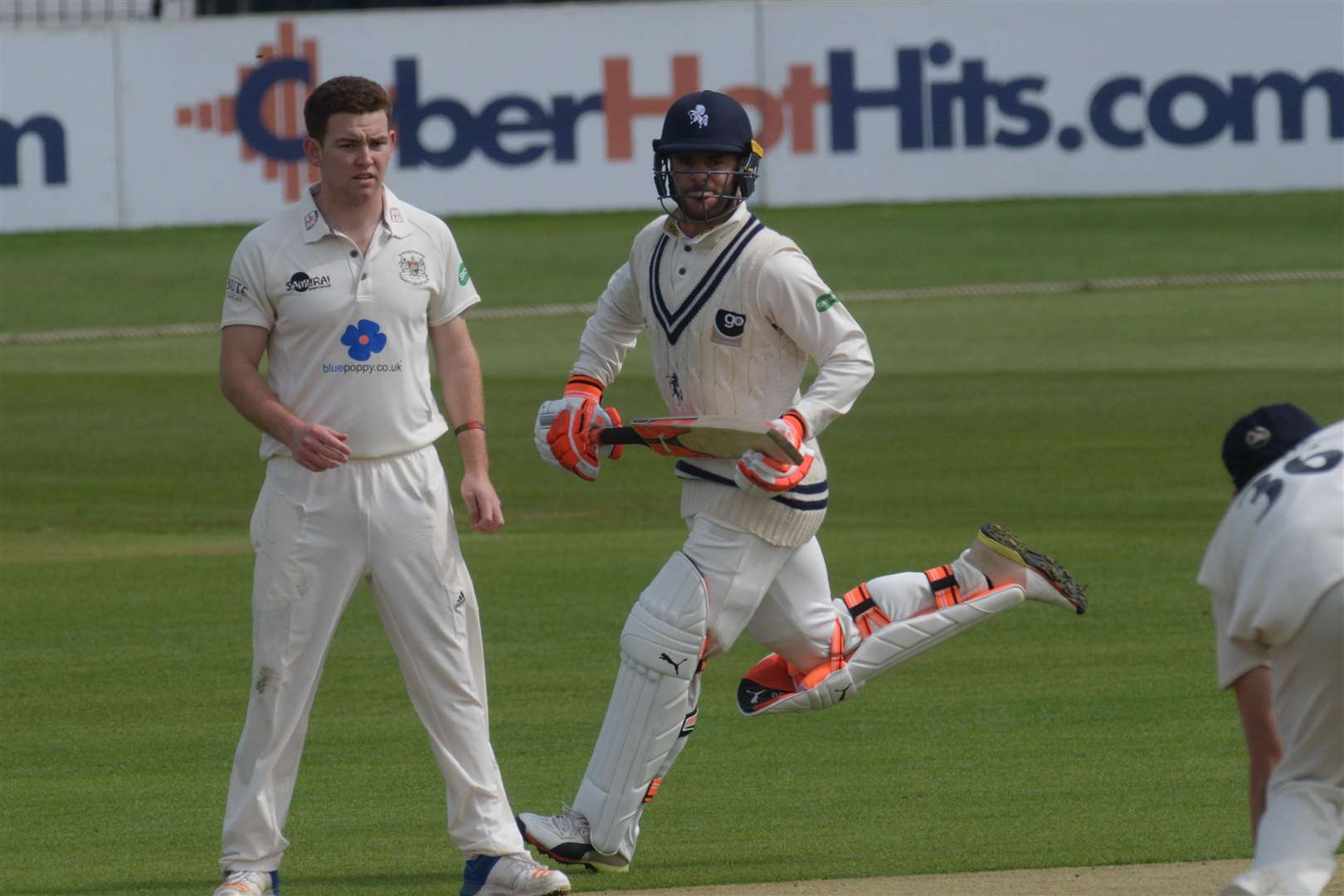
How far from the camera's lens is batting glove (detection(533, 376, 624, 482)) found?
6125mm

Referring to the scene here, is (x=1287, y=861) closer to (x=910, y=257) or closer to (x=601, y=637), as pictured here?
(x=601, y=637)

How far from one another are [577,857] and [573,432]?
1179 mm

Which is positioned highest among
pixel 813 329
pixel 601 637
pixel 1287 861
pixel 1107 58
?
pixel 1107 58

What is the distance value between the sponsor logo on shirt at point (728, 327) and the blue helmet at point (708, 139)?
0.92ft

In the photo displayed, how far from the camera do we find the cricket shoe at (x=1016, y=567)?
6379 millimetres

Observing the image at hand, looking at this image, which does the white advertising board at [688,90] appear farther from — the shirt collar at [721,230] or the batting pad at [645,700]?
the batting pad at [645,700]

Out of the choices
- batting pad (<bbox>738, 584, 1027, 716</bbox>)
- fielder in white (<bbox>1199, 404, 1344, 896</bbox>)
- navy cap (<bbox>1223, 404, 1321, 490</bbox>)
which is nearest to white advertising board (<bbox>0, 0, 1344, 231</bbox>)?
batting pad (<bbox>738, 584, 1027, 716</bbox>)

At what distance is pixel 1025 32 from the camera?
2594cm

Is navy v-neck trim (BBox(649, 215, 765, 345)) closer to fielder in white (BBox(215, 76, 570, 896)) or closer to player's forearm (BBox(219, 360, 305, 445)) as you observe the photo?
fielder in white (BBox(215, 76, 570, 896))

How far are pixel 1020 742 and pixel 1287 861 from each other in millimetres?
3183

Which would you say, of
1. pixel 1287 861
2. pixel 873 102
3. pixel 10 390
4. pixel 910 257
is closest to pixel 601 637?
pixel 1287 861

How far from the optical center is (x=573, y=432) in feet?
20.1

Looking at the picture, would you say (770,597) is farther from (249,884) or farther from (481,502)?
(249,884)

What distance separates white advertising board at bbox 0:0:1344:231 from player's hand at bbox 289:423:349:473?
68.3 ft
